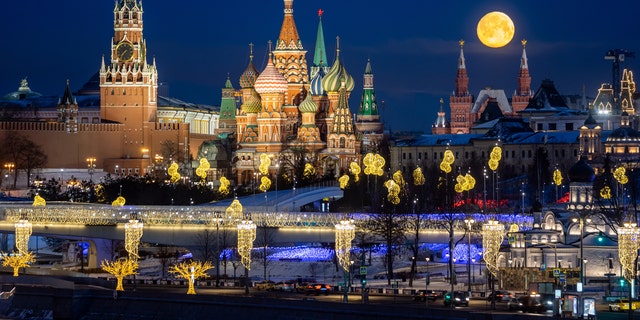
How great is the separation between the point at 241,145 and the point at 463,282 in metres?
60.7

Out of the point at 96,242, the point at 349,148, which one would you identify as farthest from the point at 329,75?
the point at 96,242

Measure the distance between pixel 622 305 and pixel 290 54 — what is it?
78.5 m

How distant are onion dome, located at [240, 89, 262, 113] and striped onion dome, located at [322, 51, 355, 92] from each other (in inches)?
186

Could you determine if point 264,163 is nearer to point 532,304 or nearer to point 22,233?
point 22,233

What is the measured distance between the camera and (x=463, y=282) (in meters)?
62.1

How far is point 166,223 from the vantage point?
243 feet

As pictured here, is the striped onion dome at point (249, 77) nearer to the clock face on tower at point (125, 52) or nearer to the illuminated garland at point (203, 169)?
the illuminated garland at point (203, 169)

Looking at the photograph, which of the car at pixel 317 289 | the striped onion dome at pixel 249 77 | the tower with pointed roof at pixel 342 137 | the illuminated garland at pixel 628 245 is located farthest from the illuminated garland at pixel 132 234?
the striped onion dome at pixel 249 77

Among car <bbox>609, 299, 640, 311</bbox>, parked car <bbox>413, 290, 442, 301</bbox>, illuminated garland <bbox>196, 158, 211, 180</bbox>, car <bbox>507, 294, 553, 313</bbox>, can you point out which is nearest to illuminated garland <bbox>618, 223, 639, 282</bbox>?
car <bbox>609, 299, 640, 311</bbox>

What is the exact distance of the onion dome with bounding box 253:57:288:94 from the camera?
391ft

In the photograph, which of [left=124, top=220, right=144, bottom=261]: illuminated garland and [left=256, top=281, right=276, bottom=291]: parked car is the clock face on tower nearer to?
[left=124, top=220, right=144, bottom=261]: illuminated garland

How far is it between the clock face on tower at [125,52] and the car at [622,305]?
8939 centimetres

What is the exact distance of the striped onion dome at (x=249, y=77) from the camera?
12694 cm

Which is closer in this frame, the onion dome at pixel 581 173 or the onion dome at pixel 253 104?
the onion dome at pixel 581 173
